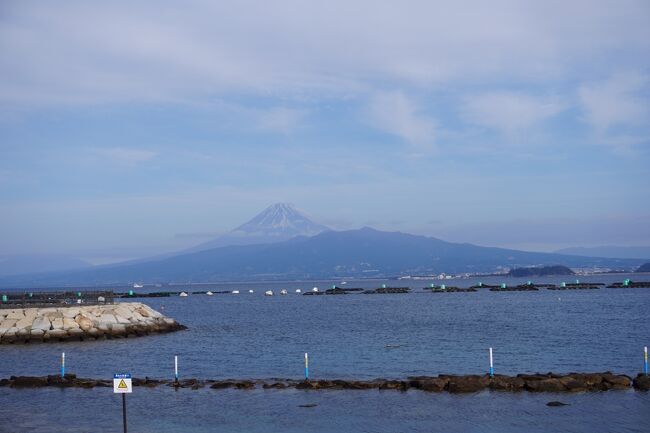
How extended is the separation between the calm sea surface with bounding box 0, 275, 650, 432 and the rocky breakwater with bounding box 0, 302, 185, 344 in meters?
1.70

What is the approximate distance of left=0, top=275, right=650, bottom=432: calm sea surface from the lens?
67.1ft

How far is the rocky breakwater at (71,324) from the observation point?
43.8 meters

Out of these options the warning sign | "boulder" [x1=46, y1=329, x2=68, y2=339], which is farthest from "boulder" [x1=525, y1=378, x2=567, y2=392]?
"boulder" [x1=46, y1=329, x2=68, y2=339]

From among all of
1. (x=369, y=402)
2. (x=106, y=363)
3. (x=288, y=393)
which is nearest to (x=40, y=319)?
(x=106, y=363)

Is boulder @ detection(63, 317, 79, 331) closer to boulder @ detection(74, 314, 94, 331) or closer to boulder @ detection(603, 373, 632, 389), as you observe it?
boulder @ detection(74, 314, 94, 331)

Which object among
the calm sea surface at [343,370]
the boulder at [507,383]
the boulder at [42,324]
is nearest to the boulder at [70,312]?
the boulder at [42,324]

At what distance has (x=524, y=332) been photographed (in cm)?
4822

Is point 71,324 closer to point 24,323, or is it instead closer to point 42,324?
point 42,324

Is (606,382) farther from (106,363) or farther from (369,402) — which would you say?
(106,363)

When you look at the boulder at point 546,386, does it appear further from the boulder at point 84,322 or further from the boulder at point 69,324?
the boulder at point 69,324

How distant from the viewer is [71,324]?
1805 inches

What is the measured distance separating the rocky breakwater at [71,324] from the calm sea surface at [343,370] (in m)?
1.70

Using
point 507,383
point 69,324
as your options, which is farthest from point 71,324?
point 507,383

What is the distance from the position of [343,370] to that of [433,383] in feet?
23.0
